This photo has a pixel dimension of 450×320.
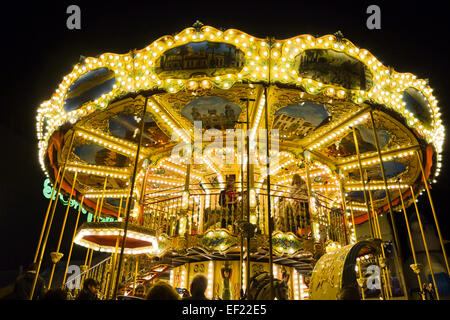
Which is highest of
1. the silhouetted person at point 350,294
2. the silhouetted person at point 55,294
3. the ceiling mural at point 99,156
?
the ceiling mural at point 99,156

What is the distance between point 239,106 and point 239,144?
2.01 m

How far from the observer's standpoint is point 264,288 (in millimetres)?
4047

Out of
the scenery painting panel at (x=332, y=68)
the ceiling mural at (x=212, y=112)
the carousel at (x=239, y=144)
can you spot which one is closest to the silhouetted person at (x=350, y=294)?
the carousel at (x=239, y=144)

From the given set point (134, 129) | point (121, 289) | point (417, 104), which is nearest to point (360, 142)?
point (417, 104)

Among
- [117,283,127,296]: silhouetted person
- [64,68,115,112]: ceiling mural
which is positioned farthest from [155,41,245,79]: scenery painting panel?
[117,283,127,296]: silhouetted person

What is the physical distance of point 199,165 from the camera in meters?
11.3

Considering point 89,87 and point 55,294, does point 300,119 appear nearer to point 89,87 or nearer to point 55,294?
point 89,87

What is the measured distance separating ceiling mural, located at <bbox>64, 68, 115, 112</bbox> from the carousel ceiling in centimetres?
2

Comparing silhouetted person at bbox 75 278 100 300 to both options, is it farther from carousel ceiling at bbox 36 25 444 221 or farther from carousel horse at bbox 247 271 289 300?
carousel ceiling at bbox 36 25 444 221

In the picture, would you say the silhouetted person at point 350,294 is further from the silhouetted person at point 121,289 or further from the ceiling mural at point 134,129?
the ceiling mural at point 134,129

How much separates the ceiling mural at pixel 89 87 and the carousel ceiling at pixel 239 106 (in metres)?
0.02

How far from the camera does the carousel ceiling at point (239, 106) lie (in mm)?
6410

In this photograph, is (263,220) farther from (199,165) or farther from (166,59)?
(166,59)
